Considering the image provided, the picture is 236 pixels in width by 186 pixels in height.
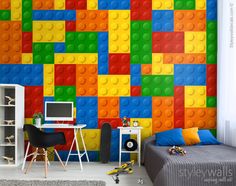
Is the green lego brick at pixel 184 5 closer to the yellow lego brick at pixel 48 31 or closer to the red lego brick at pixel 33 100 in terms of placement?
the yellow lego brick at pixel 48 31

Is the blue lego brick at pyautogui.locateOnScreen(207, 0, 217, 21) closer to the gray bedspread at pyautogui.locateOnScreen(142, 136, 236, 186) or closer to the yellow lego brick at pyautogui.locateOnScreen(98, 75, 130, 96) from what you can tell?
the yellow lego brick at pyautogui.locateOnScreen(98, 75, 130, 96)

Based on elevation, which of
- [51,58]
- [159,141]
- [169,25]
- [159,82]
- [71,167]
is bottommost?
[71,167]

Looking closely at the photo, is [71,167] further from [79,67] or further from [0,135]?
[79,67]

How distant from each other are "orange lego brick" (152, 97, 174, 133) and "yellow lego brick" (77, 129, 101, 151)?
38.9 inches

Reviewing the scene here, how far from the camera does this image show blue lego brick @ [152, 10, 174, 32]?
6500 mm

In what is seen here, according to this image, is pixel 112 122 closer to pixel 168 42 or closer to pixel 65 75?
pixel 65 75

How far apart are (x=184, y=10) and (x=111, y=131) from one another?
2.48 m

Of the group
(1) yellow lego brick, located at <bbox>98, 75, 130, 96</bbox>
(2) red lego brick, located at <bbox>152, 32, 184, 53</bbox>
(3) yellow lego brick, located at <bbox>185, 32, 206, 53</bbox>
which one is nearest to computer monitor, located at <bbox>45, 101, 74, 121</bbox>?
(1) yellow lego brick, located at <bbox>98, 75, 130, 96</bbox>

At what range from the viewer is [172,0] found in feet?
21.4

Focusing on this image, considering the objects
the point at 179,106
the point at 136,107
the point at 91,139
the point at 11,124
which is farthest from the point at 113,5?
the point at 11,124

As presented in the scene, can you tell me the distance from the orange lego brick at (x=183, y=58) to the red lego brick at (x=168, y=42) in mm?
77

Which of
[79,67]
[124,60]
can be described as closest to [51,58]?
[79,67]

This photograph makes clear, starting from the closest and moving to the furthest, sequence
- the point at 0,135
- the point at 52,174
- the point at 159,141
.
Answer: the point at 52,174 → the point at 159,141 → the point at 0,135

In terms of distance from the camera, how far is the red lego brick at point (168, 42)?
6.48 meters
